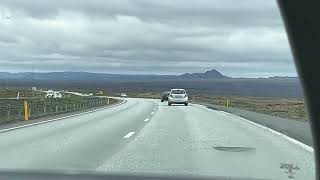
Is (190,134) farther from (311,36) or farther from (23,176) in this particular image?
(311,36)

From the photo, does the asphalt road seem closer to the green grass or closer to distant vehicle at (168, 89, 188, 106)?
the green grass

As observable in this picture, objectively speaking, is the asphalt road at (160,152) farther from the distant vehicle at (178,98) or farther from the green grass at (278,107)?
the distant vehicle at (178,98)

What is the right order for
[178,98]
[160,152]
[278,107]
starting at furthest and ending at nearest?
1. [278,107]
2. [178,98]
3. [160,152]

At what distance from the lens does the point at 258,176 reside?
372 inches

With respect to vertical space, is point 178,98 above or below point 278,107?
above

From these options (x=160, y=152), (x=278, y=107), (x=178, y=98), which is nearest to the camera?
(x=160, y=152)

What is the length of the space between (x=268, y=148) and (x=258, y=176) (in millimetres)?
5136

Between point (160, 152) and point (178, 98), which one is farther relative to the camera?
point (178, 98)

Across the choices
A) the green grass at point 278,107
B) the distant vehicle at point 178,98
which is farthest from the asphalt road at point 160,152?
the distant vehicle at point 178,98

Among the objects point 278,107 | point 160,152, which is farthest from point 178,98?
point 160,152

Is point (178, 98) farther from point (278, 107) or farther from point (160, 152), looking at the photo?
point (160, 152)

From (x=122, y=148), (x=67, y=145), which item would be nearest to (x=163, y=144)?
(x=122, y=148)

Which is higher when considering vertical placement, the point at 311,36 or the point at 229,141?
the point at 311,36

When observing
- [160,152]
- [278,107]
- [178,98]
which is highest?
[178,98]
